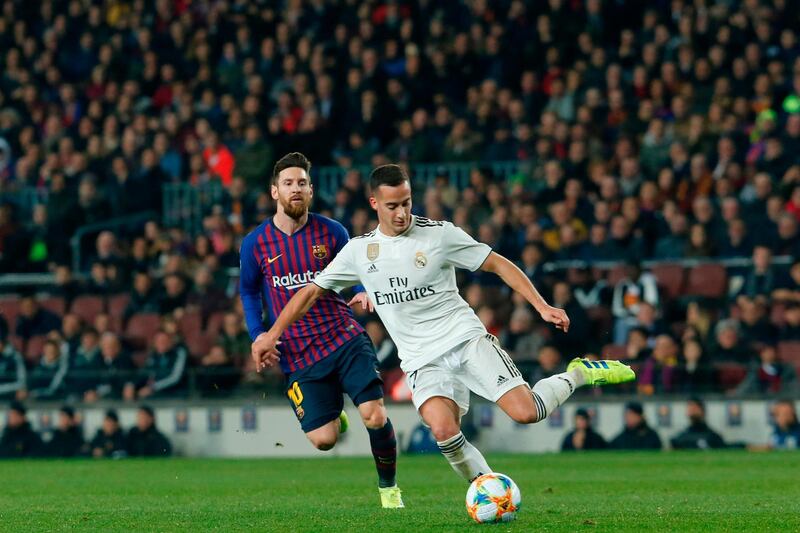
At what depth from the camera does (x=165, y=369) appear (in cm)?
1870

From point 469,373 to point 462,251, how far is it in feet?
2.43

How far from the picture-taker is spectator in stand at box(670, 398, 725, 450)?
1709cm

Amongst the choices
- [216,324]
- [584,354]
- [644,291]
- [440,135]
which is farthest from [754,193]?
[216,324]

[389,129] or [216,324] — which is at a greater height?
[389,129]

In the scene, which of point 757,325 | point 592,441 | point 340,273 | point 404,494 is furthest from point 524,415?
point 757,325

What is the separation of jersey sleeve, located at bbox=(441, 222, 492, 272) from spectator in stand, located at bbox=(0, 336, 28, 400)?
11.3 metres

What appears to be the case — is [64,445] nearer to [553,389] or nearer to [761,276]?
[761,276]

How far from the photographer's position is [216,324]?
19.5m

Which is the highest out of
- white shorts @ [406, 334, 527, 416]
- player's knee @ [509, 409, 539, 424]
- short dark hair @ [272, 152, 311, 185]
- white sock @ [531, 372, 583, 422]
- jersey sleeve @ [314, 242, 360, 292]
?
short dark hair @ [272, 152, 311, 185]

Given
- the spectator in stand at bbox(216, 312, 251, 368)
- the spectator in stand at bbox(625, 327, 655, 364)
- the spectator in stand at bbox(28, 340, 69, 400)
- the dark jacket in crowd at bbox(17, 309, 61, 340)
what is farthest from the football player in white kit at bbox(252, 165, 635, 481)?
the dark jacket in crowd at bbox(17, 309, 61, 340)

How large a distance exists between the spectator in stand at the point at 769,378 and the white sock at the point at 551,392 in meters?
8.06

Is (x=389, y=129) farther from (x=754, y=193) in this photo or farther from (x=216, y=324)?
(x=754, y=193)

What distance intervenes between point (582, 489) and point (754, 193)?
7.31 m

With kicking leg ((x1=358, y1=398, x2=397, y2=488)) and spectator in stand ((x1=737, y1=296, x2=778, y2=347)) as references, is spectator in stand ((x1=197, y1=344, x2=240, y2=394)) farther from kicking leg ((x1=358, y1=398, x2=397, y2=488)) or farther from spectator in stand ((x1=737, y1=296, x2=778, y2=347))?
kicking leg ((x1=358, y1=398, x2=397, y2=488))
